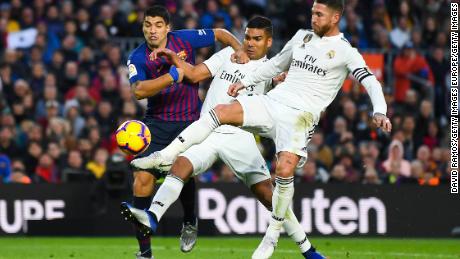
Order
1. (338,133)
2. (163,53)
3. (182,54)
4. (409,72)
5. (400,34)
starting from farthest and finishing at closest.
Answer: (400,34) < (409,72) < (338,133) < (182,54) < (163,53)

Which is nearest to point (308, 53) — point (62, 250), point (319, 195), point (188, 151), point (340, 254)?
point (188, 151)

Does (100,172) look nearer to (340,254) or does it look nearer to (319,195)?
(319,195)

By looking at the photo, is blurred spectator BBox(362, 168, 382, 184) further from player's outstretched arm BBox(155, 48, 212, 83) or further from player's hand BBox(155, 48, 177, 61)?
player's hand BBox(155, 48, 177, 61)

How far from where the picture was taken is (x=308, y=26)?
22344 mm

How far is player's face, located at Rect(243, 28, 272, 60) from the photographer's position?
12.5 meters

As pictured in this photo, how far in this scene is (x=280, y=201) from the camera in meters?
11.6

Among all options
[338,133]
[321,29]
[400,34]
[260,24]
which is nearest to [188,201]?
[260,24]

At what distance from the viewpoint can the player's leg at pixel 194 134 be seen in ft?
37.4

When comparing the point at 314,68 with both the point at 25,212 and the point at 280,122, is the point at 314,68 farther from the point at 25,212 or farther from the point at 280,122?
the point at 25,212

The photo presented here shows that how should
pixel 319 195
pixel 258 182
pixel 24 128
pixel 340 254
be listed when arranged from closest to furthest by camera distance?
pixel 258 182 < pixel 340 254 < pixel 319 195 < pixel 24 128

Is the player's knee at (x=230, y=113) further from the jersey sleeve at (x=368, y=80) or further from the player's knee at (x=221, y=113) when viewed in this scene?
the jersey sleeve at (x=368, y=80)

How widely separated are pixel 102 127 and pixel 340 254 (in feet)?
22.1

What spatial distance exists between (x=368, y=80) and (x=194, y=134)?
Answer: 5.48ft

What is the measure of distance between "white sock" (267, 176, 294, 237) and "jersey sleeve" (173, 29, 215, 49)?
196cm
